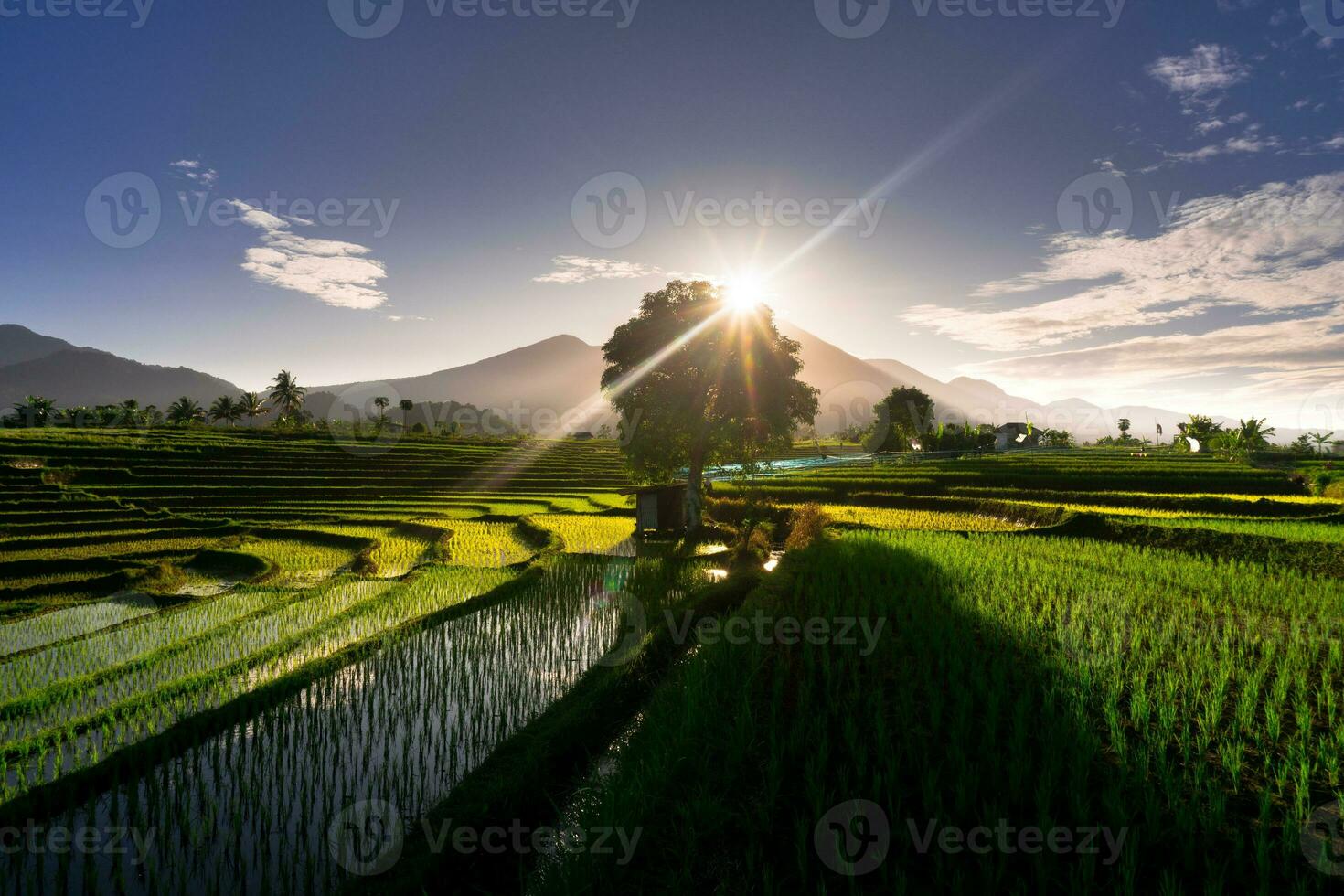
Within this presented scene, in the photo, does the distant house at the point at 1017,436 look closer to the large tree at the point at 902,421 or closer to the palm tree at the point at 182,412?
the large tree at the point at 902,421

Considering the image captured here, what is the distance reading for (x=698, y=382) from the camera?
23.9 meters

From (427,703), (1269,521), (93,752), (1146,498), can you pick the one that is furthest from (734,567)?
(1146,498)

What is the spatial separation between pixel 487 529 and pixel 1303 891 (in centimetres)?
2652

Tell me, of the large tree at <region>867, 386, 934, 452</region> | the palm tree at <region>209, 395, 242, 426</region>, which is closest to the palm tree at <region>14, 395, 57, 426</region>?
the palm tree at <region>209, 395, 242, 426</region>

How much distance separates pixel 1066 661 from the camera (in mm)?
6977

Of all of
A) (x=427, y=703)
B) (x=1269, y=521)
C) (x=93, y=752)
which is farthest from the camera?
(x=1269, y=521)

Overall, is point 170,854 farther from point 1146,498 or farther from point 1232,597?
point 1146,498

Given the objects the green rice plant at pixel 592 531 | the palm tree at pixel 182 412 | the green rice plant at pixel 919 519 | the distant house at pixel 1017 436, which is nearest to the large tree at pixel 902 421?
the distant house at pixel 1017 436

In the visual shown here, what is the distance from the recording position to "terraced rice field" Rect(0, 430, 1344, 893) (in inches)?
177

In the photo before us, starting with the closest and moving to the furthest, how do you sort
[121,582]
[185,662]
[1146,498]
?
[185,662] → [121,582] → [1146,498]

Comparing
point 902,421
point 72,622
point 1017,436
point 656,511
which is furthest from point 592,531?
point 1017,436

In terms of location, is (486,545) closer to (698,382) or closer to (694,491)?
(694,491)

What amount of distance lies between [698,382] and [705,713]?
18.5 meters

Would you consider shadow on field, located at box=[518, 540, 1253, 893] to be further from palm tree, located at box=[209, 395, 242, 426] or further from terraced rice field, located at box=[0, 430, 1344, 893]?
palm tree, located at box=[209, 395, 242, 426]
